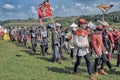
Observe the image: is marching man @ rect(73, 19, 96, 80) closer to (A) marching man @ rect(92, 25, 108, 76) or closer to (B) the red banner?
(A) marching man @ rect(92, 25, 108, 76)

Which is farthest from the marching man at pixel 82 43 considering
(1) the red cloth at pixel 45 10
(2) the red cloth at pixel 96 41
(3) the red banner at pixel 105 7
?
(3) the red banner at pixel 105 7

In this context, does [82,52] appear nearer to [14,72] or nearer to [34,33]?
[14,72]

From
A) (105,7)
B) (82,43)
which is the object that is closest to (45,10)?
(105,7)

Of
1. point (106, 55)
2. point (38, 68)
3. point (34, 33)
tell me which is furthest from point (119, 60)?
point (34, 33)

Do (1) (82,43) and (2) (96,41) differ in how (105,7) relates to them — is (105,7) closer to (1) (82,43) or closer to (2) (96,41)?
(2) (96,41)

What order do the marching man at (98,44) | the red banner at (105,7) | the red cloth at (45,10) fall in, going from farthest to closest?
the red banner at (105,7), the red cloth at (45,10), the marching man at (98,44)

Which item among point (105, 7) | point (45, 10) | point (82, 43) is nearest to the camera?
point (82, 43)

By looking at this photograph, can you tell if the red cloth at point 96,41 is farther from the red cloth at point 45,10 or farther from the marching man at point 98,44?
the red cloth at point 45,10

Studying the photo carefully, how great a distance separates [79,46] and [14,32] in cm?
2609

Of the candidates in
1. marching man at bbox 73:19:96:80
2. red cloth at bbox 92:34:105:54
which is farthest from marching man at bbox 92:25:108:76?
marching man at bbox 73:19:96:80

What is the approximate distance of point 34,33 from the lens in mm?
25391

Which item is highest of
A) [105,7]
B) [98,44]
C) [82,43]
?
[105,7]

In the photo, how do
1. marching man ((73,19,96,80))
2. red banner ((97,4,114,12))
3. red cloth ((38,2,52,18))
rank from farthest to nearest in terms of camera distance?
→ red banner ((97,4,114,12))
red cloth ((38,2,52,18))
marching man ((73,19,96,80))

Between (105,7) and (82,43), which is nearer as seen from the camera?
(82,43)
